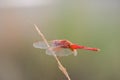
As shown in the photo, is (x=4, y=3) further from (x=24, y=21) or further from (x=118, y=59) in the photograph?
(x=118, y=59)

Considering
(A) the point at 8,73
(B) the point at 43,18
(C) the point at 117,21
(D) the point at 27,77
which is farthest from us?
(C) the point at 117,21

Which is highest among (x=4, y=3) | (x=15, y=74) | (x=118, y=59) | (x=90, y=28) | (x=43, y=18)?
(x=4, y=3)

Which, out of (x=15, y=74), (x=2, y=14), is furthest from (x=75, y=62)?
(x=2, y=14)

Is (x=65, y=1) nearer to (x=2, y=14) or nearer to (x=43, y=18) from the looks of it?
(x=43, y=18)

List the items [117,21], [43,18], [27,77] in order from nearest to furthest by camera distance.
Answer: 1. [27,77]
2. [43,18]
3. [117,21]

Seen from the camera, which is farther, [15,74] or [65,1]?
[65,1]

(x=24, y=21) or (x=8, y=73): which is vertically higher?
(x=24, y=21)

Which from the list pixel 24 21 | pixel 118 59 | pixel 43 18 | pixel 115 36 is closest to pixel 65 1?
pixel 43 18
